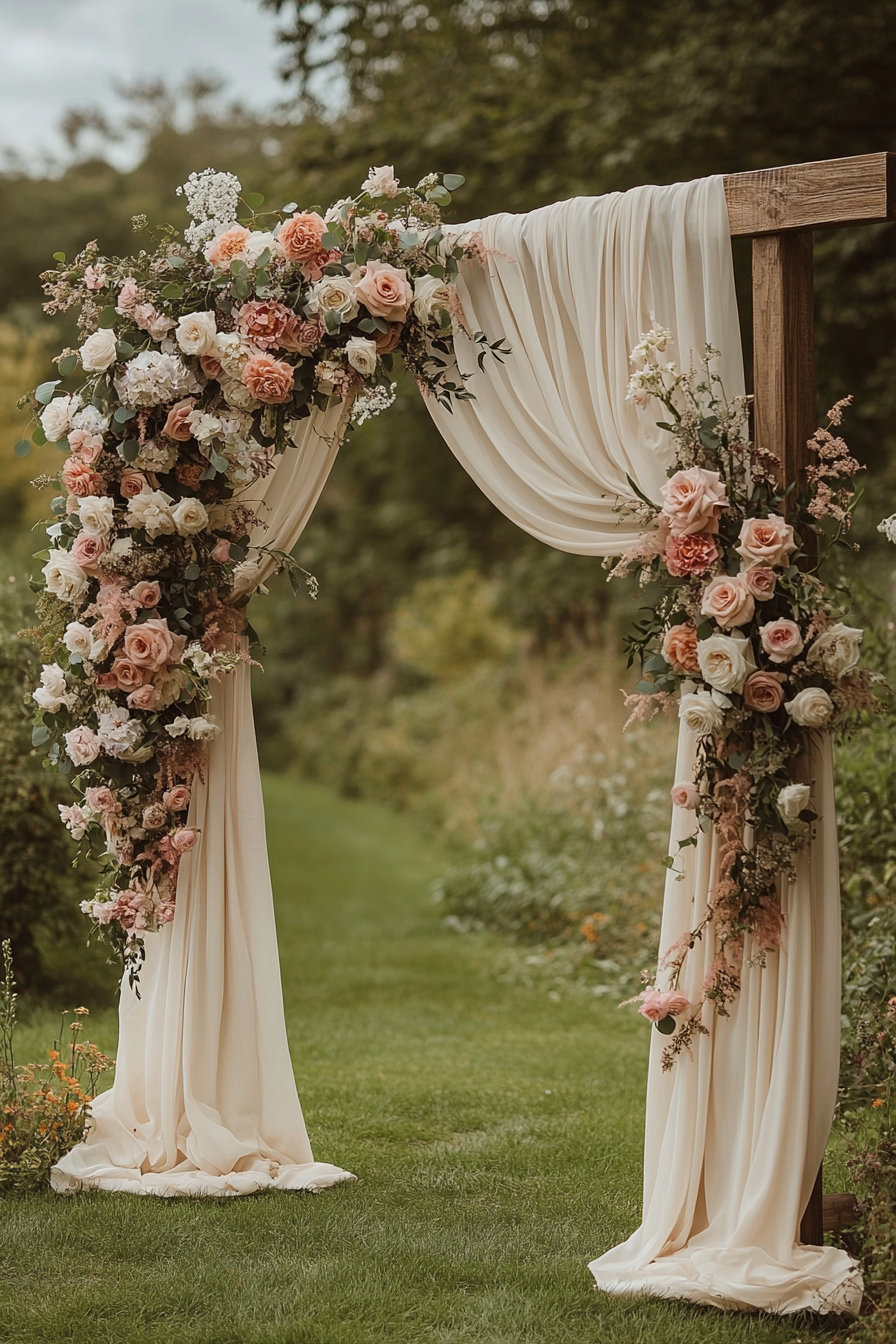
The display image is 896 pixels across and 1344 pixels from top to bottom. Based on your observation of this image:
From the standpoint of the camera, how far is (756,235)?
3229 millimetres

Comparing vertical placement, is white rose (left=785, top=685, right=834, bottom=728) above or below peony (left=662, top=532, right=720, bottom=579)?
below

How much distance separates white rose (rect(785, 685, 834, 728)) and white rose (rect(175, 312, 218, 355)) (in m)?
1.90

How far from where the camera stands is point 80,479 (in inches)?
151

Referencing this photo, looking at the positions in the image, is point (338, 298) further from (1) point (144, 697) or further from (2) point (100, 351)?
(1) point (144, 697)

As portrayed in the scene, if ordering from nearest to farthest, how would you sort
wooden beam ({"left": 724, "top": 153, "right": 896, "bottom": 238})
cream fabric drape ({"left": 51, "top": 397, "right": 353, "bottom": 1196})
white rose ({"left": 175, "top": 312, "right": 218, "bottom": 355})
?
1. wooden beam ({"left": 724, "top": 153, "right": 896, "bottom": 238})
2. white rose ({"left": 175, "top": 312, "right": 218, "bottom": 355})
3. cream fabric drape ({"left": 51, "top": 397, "right": 353, "bottom": 1196})

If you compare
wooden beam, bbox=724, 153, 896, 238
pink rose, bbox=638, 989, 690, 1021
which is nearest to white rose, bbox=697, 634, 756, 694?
pink rose, bbox=638, 989, 690, 1021

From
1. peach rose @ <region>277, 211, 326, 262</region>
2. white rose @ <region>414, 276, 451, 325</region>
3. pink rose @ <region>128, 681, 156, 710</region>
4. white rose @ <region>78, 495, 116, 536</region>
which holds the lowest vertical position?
pink rose @ <region>128, 681, 156, 710</region>

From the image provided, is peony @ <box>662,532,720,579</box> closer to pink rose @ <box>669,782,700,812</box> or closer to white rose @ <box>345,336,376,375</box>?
pink rose @ <box>669,782,700,812</box>

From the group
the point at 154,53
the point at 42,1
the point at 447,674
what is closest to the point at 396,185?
the point at 447,674

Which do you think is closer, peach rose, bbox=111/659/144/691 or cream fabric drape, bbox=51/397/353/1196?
peach rose, bbox=111/659/144/691

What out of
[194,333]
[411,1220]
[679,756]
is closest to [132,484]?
[194,333]

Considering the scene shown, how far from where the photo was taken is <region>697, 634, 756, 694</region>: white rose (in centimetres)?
306

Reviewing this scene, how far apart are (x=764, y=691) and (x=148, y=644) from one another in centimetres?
173

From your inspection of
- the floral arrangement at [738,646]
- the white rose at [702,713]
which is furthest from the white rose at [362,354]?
the white rose at [702,713]
